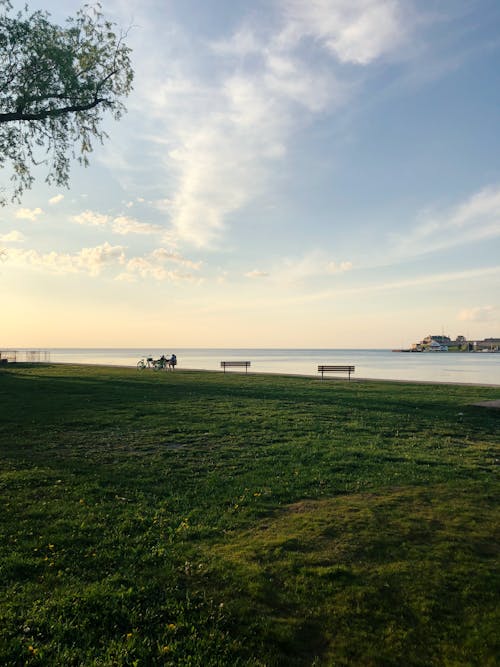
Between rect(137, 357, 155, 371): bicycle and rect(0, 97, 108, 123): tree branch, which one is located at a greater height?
rect(0, 97, 108, 123): tree branch

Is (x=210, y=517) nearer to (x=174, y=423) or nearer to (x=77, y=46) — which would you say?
(x=174, y=423)

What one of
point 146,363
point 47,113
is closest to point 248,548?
point 47,113

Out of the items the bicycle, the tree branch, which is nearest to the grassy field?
the tree branch

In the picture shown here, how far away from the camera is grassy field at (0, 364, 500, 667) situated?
14.1 feet

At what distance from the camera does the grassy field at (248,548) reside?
170 inches

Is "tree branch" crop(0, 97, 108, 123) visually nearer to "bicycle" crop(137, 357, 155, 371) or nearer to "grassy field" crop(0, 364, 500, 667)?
"grassy field" crop(0, 364, 500, 667)

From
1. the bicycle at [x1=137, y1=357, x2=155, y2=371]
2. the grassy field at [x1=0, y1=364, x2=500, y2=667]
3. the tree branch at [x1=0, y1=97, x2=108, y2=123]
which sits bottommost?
the grassy field at [x1=0, y1=364, x2=500, y2=667]

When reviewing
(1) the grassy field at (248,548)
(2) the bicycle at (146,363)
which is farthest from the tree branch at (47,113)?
(2) the bicycle at (146,363)

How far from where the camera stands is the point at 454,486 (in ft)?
28.4

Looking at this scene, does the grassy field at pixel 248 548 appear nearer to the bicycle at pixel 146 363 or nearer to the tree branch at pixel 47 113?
the tree branch at pixel 47 113

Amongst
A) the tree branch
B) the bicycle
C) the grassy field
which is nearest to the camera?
the grassy field

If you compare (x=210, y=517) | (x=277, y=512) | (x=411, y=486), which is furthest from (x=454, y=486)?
(x=210, y=517)

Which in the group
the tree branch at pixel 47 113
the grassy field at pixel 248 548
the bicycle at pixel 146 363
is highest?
the tree branch at pixel 47 113

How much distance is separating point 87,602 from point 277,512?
3451 millimetres
